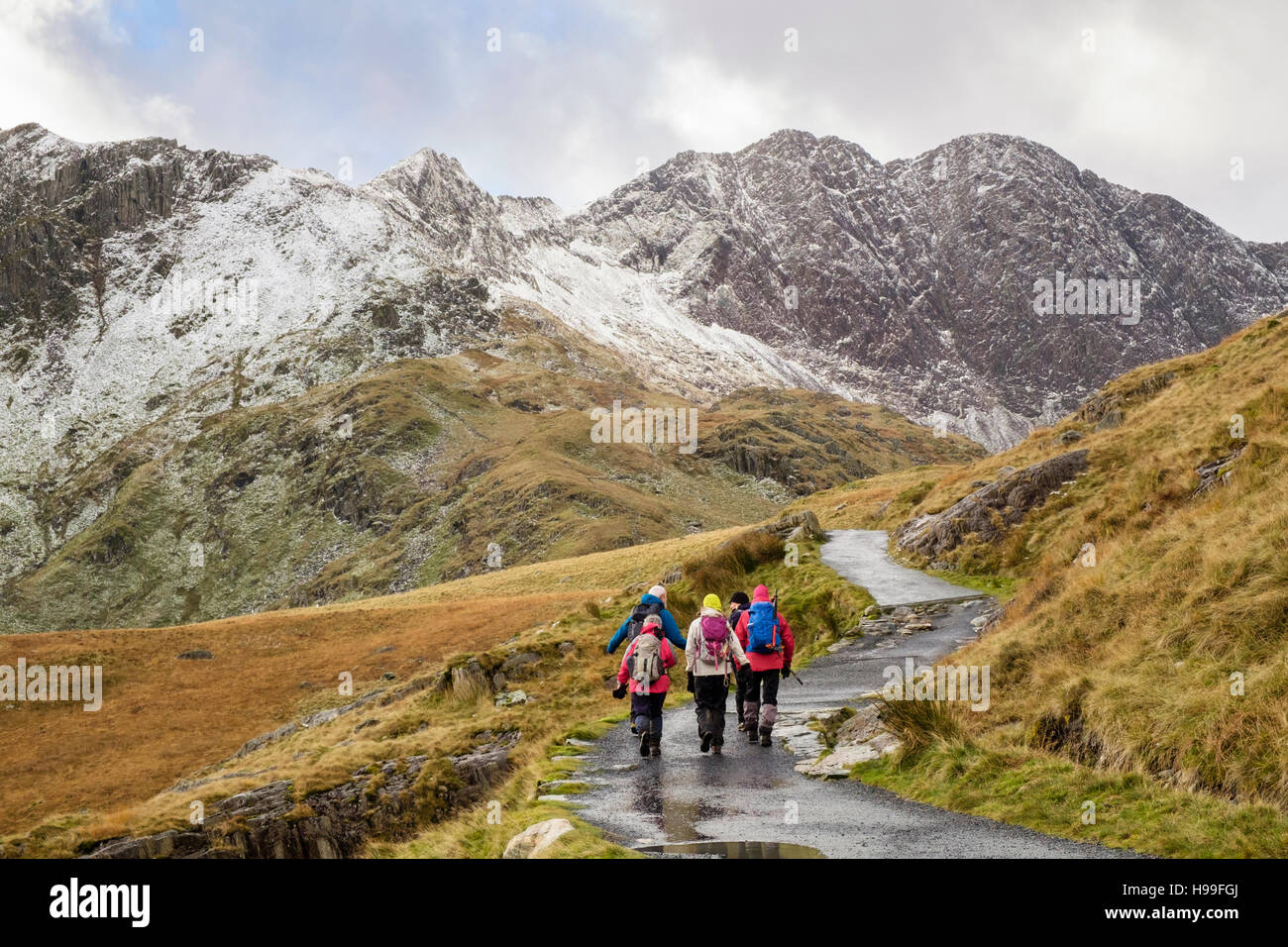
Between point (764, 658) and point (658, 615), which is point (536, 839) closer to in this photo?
point (658, 615)

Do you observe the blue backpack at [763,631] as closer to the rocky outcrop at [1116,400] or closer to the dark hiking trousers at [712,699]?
the dark hiking trousers at [712,699]

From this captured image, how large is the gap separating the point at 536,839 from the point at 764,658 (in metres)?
6.92

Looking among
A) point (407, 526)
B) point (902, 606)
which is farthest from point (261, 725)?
point (407, 526)

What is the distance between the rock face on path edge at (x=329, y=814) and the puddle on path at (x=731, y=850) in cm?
941

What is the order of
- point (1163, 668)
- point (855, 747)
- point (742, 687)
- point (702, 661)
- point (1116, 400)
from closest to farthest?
point (1163, 668) → point (855, 747) → point (702, 661) → point (742, 687) → point (1116, 400)

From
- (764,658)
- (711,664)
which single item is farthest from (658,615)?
(764,658)

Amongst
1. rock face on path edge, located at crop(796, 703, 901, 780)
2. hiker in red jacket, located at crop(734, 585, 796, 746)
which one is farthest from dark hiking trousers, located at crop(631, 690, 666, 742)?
rock face on path edge, located at crop(796, 703, 901, 780)

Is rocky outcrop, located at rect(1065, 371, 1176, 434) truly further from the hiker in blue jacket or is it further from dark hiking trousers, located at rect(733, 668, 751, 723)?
the hiker in blue jacket

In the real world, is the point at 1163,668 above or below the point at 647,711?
above

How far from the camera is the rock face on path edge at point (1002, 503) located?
3027 cm

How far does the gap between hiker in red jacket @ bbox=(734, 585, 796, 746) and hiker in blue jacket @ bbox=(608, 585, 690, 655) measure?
1.31 metres

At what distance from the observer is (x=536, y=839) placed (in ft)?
31.1
